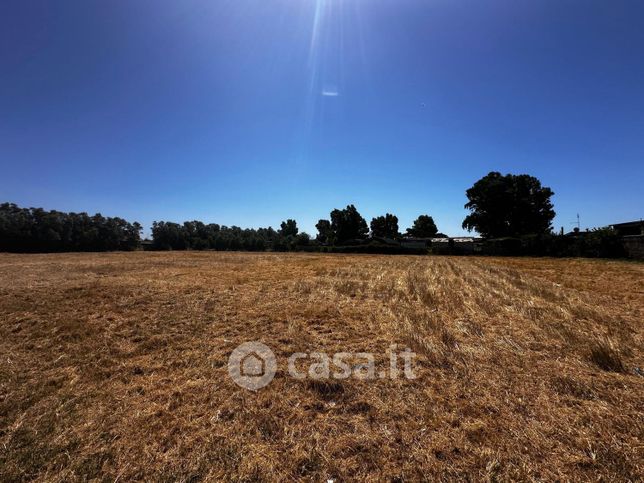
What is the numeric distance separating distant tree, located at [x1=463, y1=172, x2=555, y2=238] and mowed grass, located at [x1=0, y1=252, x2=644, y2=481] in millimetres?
54812

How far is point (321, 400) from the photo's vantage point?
3.78 metres

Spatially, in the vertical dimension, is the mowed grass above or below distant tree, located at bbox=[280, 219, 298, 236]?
below

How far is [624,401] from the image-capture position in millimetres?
3605

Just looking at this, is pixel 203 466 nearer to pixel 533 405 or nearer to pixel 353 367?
pixel 353 367

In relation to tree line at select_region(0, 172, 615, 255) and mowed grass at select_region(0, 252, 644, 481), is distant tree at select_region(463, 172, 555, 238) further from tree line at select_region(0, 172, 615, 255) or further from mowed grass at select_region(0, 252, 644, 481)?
mowed grass at select_region(0, 252, 644, 481)

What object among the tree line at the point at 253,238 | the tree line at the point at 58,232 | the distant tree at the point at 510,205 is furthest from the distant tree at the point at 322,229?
the tree line at the point at 58,232

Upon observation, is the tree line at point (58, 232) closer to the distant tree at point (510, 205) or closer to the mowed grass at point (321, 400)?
the mowed grass at point (321, 400)

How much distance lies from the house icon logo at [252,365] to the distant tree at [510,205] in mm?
60224

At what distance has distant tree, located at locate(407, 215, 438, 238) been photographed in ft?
281

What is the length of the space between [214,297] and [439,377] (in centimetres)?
736

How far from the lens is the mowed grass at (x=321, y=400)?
107 inches

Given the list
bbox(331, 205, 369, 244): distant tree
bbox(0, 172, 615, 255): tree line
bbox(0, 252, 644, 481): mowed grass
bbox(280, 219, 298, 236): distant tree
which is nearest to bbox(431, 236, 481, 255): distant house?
bbox(0, 172, 615, 255): tree line

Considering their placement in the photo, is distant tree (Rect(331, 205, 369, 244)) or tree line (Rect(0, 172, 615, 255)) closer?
tree line (Rect(0, 172, 615, 255))

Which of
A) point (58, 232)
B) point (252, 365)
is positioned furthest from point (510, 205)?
point (58, 232)
